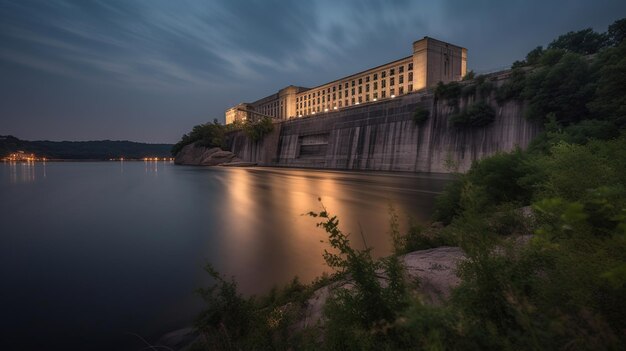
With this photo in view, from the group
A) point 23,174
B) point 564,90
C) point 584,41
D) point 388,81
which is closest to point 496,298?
point 564,90

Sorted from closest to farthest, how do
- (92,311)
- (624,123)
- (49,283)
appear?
(92,311) → (49,283) → (624,123)

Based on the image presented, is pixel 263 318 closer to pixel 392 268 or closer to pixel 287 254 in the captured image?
pixel 392 268

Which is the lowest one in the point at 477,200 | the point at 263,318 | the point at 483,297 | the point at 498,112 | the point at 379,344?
the point at 263,318

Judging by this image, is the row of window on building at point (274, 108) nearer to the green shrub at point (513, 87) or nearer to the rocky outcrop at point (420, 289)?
the green shrub at point (513, 87)

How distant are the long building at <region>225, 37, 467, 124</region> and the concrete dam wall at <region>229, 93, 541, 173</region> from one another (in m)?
4.40

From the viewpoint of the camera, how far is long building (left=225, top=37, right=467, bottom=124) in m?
63.2

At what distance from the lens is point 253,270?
734 centimetres

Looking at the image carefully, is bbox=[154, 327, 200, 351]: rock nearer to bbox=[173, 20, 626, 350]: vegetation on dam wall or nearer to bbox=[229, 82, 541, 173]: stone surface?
bbox=[173, 20, 626, 350]: vegetation on dam wall

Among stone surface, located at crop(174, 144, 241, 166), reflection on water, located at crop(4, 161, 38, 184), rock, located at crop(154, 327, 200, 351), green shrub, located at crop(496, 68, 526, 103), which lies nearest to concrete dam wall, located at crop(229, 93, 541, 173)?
green shrub, located at crop(496, 68, 526, 103)

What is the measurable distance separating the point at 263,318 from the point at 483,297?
117 inches

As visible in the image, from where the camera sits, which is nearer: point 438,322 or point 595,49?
point 438,322

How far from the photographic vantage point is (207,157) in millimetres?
87438

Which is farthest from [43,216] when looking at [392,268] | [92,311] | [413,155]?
[413,155]

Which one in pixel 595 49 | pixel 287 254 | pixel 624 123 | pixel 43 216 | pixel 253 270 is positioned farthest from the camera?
pixel 595 49
